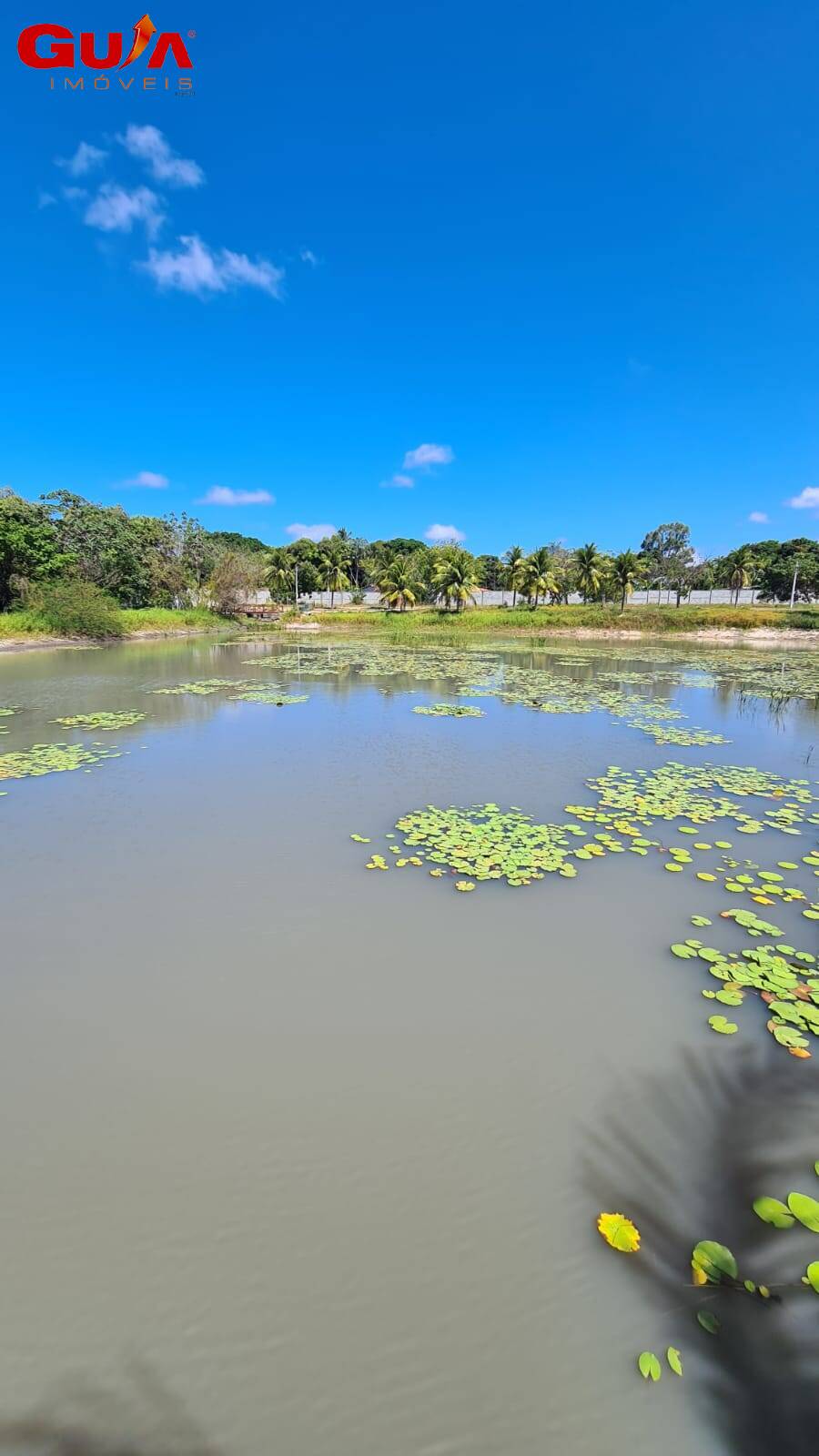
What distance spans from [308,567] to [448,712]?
4074 centimetres

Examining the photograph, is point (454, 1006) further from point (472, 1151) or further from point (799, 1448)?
point (799, 1448)

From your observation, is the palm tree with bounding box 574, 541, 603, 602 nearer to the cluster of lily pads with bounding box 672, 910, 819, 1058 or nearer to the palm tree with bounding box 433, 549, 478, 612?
the palm tree with bounding box 433, 549, 478, 612

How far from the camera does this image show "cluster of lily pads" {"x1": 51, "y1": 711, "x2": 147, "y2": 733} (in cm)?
893

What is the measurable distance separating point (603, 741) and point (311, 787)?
417 centimetres

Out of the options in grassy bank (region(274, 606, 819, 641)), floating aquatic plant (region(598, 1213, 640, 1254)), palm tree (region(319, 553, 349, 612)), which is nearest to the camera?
floating aquatic plant (region(598, 1213, 640, 1254))

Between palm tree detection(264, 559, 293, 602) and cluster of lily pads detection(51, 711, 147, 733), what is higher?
palm tree detection(264, 559, 293, 602)

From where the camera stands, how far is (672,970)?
3.26 m

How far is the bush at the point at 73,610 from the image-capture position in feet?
76.5

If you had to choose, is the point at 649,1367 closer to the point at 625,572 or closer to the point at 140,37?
the point at 140,37

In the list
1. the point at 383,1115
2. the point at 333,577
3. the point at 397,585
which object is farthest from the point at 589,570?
the point at 383,1115

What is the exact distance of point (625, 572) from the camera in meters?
37.9

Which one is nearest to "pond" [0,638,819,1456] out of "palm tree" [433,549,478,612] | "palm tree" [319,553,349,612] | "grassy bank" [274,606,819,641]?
"grassy bank" [274,606,819,641]

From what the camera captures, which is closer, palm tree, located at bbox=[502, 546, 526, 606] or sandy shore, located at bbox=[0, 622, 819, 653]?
sandy shore, located at bbox=[0, 622, 819, 653]

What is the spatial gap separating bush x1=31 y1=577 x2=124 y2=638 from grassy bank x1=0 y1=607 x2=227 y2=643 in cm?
5
